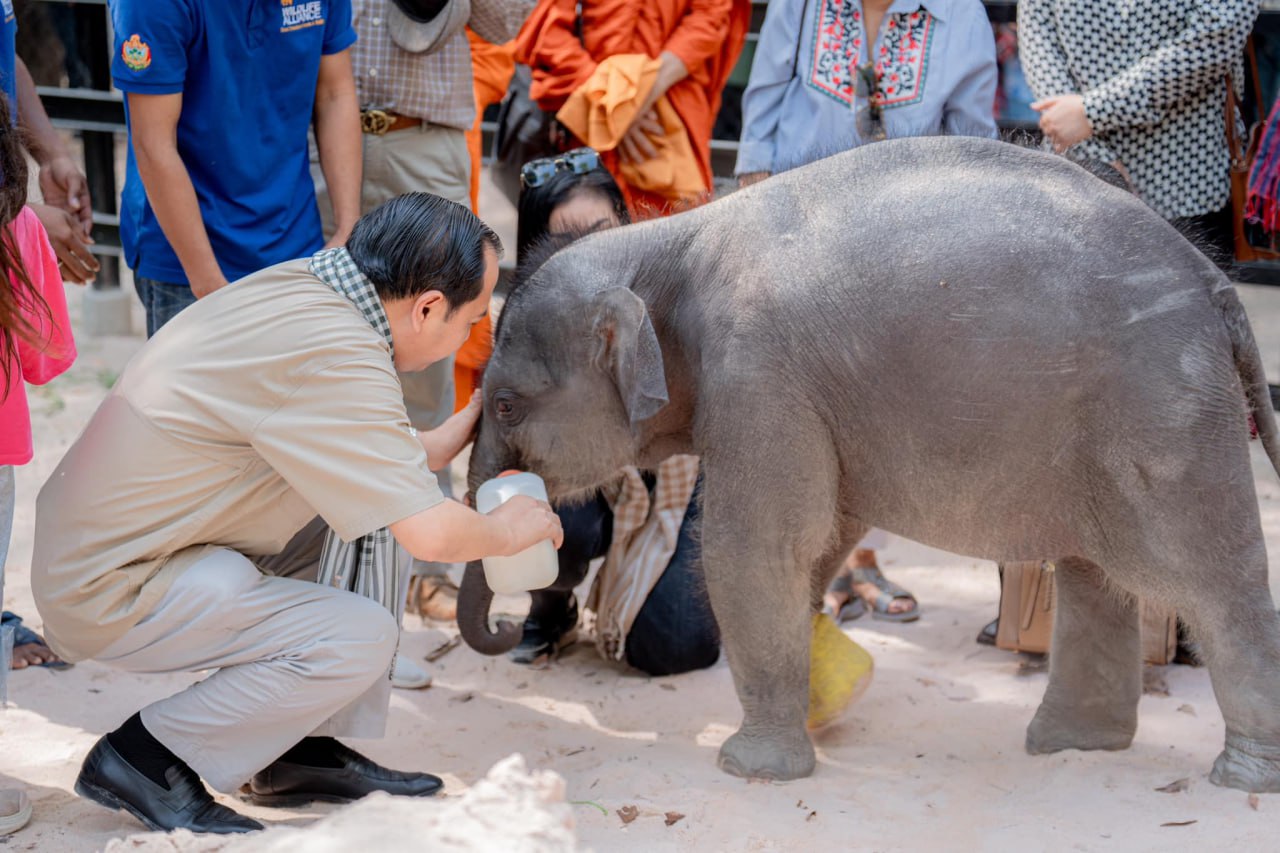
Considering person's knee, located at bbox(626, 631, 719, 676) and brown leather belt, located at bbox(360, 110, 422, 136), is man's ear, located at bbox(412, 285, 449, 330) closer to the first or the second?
person's knee, located at bbox(626, 631, 719, 676)

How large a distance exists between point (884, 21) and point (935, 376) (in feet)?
5.55

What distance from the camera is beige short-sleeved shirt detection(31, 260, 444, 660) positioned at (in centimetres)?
307

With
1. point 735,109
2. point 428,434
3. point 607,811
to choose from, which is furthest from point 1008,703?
Result: point 735,109

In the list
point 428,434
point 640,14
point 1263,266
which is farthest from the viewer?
point 1263,266

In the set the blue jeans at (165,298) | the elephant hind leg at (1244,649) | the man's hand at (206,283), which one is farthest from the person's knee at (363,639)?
the elephant hind leg at (1244,649)

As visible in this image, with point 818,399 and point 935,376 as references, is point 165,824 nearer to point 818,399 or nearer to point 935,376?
point 818,399

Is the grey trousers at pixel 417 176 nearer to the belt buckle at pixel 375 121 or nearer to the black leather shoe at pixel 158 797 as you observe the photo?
the belt buckle at pixel 375 121

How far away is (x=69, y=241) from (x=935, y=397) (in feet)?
8.01

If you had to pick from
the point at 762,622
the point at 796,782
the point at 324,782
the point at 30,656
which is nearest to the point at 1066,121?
the point at 762,622

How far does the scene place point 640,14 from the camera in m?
5.36

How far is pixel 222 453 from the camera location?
3.21m

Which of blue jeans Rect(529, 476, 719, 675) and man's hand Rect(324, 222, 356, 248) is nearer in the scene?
man's hand Rect(324, 222, 356, 248)

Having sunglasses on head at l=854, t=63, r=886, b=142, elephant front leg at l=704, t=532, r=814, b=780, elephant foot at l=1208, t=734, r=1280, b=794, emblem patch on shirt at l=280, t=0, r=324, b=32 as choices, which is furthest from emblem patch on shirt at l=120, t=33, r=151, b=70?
elephant foot at l=1208, t=734, r=1280, b=794

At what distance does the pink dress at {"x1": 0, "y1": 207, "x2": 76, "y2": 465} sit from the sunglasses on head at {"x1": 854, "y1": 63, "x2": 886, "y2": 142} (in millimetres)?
2430
